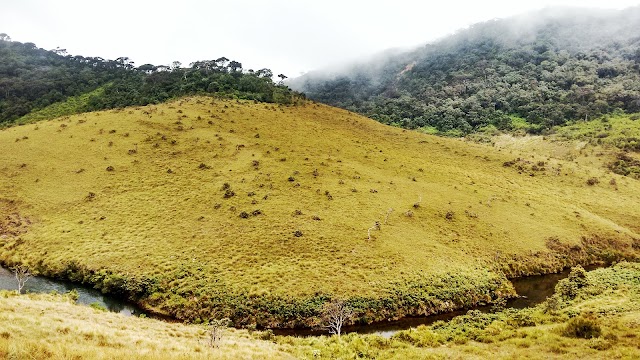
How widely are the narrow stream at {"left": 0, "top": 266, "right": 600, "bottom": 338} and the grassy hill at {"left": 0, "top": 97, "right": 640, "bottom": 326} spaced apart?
42.5 inches

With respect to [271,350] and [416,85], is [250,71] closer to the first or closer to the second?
[416,85]

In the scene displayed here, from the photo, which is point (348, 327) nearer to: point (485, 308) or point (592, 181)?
point (485, 308)

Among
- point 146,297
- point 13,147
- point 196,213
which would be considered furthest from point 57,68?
point 146,297

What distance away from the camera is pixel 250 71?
131125 millimetres

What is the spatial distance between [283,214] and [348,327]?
20.1 m

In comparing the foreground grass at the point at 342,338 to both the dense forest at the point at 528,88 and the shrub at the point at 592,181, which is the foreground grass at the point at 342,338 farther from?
the dense forest at the point at 528,88

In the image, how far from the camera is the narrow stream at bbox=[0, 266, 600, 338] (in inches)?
1299

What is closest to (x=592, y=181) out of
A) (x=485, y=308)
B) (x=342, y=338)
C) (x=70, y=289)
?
(x=485, y=308)

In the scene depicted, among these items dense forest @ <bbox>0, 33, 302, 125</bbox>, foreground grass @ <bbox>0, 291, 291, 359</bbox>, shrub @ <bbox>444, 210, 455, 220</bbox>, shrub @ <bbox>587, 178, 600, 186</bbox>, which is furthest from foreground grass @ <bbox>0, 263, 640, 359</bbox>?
dense forest @ <bbox>0, 33, 302, 125</bbox>

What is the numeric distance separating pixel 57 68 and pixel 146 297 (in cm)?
13254

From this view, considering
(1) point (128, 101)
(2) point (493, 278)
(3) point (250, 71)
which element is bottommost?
(2) point (493, 278)

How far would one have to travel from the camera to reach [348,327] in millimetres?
33531

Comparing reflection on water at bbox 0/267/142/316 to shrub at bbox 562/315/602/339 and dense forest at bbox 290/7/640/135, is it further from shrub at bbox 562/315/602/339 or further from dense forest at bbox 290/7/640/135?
dense forest at bbox 290/7/640/135

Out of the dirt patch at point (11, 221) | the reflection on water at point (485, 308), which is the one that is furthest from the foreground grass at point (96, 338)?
the dirt patch at point (11, 221)
